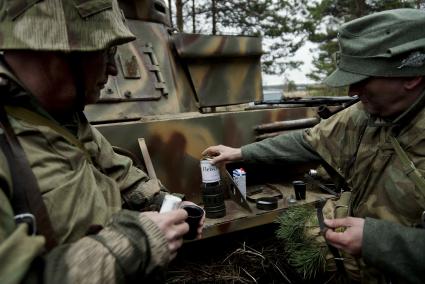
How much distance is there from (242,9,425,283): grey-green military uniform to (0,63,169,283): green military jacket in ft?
3.22

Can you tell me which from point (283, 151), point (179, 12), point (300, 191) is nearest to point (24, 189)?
point (283, 151)

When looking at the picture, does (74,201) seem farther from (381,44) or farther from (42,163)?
(381,44)

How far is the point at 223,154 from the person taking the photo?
292cm

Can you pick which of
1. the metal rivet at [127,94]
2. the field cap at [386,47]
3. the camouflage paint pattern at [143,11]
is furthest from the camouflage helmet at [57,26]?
the camouflage paint pattern at [143,11]

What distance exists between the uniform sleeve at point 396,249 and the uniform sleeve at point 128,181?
3.08 feet

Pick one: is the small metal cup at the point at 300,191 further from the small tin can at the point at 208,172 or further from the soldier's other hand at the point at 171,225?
the soldier's other hand at the point at 171,225

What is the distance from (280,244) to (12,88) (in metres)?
2.18

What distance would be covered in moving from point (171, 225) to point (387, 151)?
1.17m

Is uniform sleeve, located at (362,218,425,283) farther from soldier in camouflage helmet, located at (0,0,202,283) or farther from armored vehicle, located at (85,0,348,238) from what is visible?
armored vehicle, located at (85,0,348,238)

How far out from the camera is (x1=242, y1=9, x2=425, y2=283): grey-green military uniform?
1.81m

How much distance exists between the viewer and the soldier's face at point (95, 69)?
1665mm

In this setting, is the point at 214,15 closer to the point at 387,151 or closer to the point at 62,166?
the point at 387,151

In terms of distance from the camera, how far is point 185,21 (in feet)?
52.3

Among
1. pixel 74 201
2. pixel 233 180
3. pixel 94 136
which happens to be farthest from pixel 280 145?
pixel 74 201
